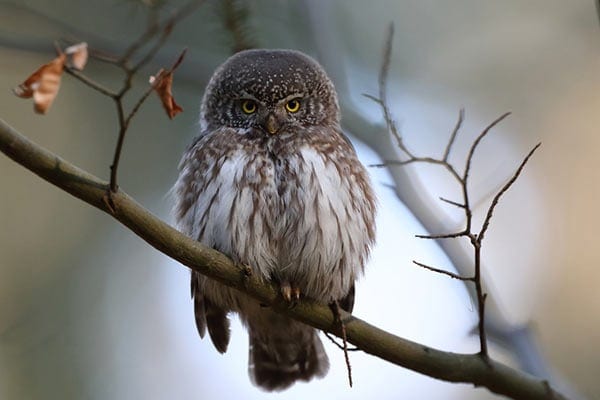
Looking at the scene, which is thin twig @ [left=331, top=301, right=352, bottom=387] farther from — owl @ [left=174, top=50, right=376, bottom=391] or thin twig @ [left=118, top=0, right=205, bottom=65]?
thin twig @ [left=118, top=0, right=205, bottom=65]

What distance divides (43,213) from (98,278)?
0.97 m

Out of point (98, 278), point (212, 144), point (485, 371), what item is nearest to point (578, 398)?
point (485, 371)

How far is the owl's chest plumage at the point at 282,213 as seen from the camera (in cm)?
439

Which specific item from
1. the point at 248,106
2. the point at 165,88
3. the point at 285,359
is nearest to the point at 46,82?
the point at 165,88

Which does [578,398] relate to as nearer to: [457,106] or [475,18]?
[457,106]

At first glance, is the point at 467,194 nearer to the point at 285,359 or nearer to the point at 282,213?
the point at 282,213

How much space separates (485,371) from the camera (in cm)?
402

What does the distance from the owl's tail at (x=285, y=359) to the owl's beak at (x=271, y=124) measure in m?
1.31

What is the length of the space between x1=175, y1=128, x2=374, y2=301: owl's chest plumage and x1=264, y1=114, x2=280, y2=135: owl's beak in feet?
0.44

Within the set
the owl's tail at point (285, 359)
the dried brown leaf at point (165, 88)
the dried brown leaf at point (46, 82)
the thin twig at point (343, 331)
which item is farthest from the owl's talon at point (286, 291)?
the dried brown leaf at point (46, 82)

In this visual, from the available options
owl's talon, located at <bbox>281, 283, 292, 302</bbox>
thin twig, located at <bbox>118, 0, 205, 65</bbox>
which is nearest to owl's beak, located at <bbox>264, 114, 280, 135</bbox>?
owl's talon, located at <bbox>281, 283, 292, 302</bbox>

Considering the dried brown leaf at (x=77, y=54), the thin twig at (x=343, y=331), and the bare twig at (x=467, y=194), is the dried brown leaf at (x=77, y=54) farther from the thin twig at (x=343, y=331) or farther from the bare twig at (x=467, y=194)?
the thin twig at (x=343, y=331)

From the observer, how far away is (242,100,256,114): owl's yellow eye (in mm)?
5051

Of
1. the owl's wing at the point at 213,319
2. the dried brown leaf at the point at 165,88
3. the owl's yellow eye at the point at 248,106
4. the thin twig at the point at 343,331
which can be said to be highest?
the owl's yellow eye at the point at 248,106
